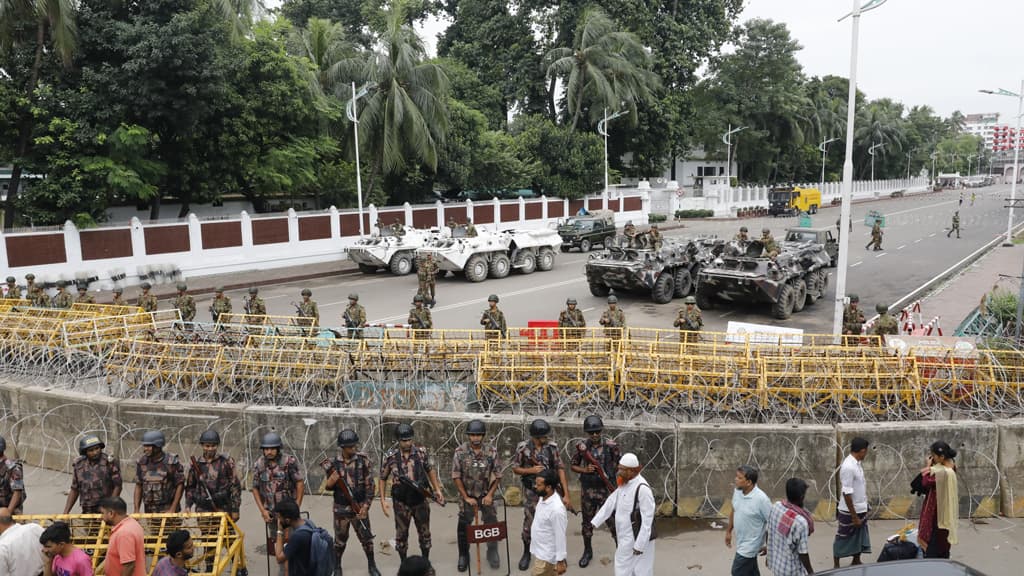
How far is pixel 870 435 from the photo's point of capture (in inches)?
290

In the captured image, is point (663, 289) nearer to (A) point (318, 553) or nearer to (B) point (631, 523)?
(B) point (631, 523)

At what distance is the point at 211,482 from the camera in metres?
6.31

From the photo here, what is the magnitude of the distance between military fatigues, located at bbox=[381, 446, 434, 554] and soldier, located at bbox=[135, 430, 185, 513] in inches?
70.7

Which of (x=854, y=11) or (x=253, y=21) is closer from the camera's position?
(x=854, y=11)

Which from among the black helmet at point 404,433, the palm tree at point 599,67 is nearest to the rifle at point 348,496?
the black helmet at point 404,433

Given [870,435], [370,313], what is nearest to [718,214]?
[370,313]

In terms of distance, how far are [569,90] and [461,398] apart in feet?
117

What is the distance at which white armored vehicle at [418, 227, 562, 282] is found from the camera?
21.7m

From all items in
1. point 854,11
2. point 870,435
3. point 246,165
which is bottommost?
point 870,435

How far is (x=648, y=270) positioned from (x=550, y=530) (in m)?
13.0

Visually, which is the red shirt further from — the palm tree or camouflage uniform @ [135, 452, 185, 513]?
the palm tree

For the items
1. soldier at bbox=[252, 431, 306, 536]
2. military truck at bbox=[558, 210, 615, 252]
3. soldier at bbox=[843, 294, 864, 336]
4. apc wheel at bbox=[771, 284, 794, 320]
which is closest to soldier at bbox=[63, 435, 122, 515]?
soldier at bbox=[252, 431, 306, 536]

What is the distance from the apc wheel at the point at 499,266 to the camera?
896 inches

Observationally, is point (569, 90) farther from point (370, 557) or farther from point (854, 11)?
point (370, 557)
